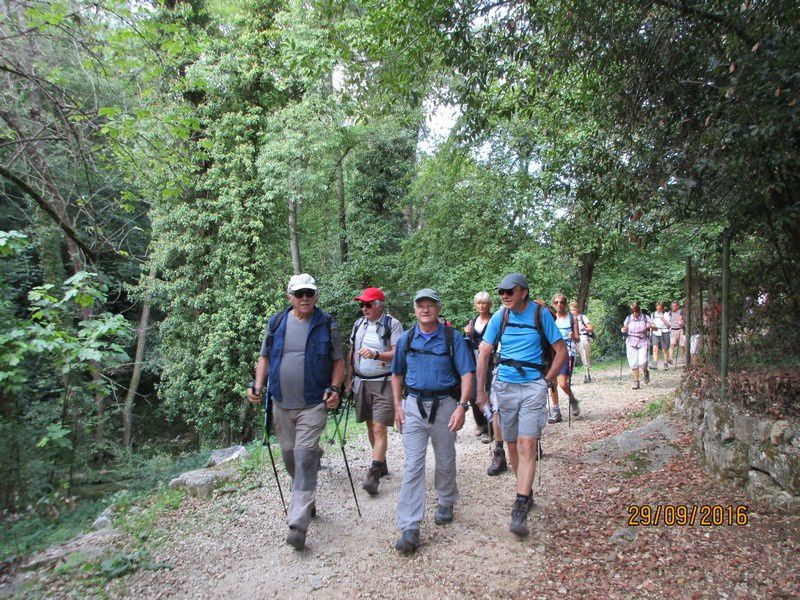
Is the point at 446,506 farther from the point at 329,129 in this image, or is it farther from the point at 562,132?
the point at 329,129

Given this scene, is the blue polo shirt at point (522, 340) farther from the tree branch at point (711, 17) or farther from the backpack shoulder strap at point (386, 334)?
the tree branch at point (711, 17)

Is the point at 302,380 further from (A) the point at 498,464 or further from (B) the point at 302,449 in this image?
(A) the point at 498,464

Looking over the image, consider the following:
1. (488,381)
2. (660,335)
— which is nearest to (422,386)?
(488,381)

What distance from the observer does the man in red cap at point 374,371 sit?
5.20 meters

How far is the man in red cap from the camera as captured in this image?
5.20 m


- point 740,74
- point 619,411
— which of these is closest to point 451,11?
A: point 740,74

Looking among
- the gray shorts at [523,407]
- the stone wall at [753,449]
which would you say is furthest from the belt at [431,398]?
the stone wall at [753,449]

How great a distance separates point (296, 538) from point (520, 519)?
71.3 inches

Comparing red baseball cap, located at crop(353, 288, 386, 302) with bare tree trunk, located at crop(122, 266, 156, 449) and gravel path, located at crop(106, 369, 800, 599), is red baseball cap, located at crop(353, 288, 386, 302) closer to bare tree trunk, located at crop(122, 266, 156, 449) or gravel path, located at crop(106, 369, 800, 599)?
gravel path, located at crop(106, 369, 800, 599)

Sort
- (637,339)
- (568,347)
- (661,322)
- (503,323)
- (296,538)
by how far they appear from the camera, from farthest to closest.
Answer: (661,322)
(637,339)
(568,347)
(503,323)
(296,538)

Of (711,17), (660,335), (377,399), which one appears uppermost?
(711,17)

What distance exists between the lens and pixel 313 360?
4340 millimetres

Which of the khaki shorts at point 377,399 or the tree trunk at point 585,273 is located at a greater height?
the tree trunk at point 585,273

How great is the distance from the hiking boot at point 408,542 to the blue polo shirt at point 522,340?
1.46 m
